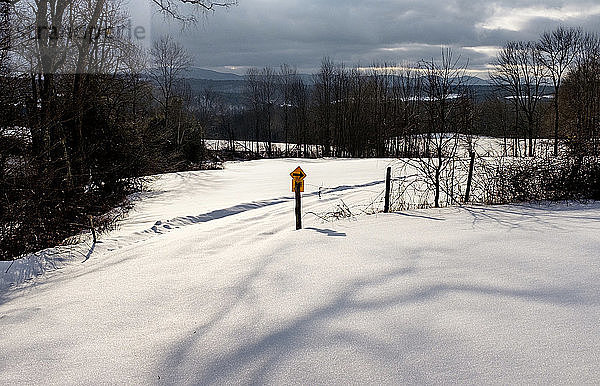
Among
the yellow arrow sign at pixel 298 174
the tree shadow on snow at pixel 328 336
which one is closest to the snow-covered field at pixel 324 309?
the tree shadow on snow at pixel 328 336

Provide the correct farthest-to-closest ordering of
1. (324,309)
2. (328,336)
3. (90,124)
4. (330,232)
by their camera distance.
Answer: (90,124), (330,232), (324,309), (328,336)

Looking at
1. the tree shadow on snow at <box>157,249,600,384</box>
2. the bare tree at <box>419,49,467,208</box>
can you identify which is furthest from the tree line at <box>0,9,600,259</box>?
the tree shadow on snow at <box>157,249,600,384</box>

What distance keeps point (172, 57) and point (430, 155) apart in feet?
110

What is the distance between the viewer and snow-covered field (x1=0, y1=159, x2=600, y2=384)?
3.37 meters

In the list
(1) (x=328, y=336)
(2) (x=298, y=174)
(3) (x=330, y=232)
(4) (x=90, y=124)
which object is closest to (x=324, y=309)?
(1) (x=328, y=336)

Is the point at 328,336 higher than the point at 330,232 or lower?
lower

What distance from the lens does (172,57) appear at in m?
40.4

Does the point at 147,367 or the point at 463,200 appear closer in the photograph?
the point at 147,367

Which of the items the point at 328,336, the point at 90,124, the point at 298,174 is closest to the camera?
the point at 328,336

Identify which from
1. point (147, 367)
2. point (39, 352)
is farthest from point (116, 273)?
point (147, 367)

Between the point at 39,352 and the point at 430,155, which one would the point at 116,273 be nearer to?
the point at 39,352

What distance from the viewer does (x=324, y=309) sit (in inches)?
171

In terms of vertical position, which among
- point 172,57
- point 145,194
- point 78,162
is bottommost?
point 145,194

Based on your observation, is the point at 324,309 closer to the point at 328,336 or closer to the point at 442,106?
the point at 328,336
